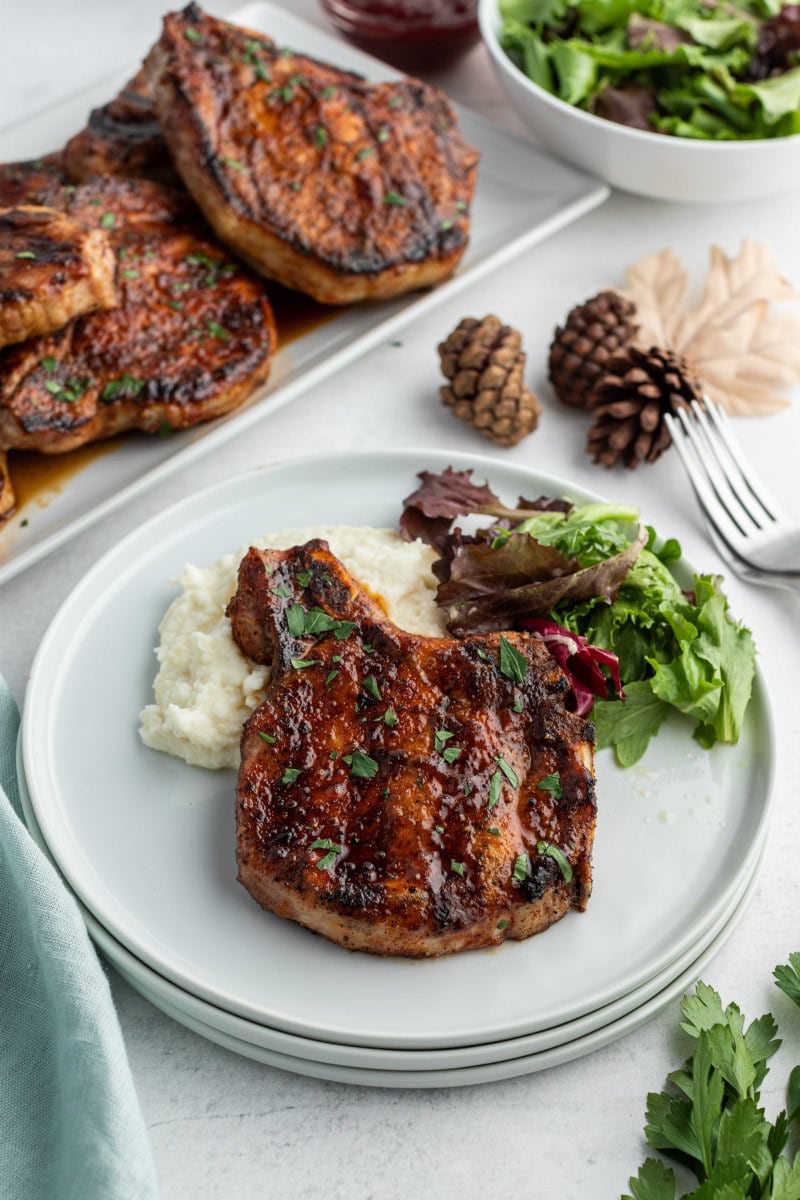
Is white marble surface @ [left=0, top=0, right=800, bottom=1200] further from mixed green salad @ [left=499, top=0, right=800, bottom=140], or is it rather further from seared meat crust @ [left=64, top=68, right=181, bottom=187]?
seared meat crust @ [left=64, top=68, right=181, bottom=187]

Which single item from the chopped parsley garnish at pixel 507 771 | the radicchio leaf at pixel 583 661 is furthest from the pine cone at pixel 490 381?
the chopped parsley garnish at pixel 507 771

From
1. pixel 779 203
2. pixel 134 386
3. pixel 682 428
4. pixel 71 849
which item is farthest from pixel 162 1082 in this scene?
pixel 779 203

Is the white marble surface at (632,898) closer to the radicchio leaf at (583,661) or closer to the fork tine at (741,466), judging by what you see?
the fork tine at (741,466)

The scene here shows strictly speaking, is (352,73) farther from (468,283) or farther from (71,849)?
(71,849)

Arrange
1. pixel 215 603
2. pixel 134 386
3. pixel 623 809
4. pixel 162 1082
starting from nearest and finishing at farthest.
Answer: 1. pixel 162 1082
2. pixel 623 809
3. pixel 215 603
4. pixel 134 386

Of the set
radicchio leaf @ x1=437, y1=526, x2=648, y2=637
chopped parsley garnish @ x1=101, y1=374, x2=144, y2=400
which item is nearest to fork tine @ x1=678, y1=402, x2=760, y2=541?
radicchio leaf @ x1=437, y1=526, x2=648, y2=637

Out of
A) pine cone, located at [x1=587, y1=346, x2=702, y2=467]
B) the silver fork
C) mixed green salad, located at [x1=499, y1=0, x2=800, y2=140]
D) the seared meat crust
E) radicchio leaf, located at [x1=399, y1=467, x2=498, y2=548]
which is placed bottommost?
the silver fork

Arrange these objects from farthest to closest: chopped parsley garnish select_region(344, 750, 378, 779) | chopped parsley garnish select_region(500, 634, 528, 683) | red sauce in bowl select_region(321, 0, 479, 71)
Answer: red sauce in bowl select_region(321, 0, 479, 71) → chopped parsley garnish select_region(500, 634, 528, 683) → chopped parsley garnish select_region(344, 750, 378, 779)
